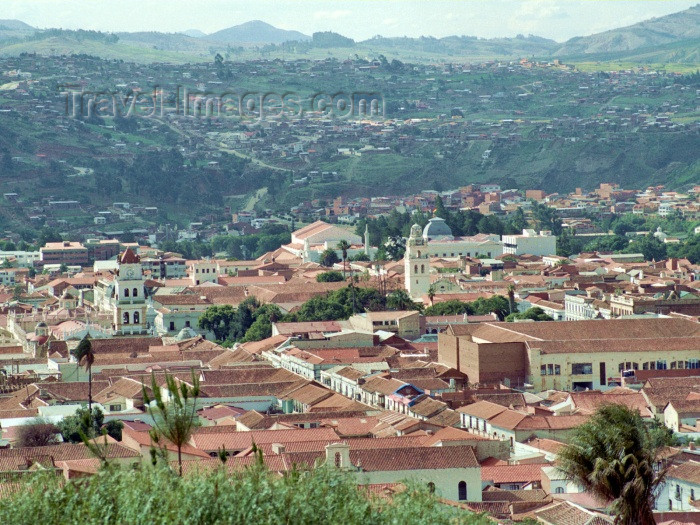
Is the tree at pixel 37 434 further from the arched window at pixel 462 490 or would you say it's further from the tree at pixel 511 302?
the tree at pixel 511 302

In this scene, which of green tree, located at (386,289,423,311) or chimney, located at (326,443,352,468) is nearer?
chimney, located at (326,443,352,468)

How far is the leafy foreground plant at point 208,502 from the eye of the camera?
19156 millimetres

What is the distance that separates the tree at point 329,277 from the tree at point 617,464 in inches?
1890

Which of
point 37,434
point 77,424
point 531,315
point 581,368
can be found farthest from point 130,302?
point 37,434

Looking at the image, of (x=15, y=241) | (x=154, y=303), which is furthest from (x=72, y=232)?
(x=154, y=303)

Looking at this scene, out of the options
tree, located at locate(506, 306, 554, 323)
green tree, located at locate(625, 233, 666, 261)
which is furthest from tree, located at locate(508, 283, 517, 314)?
green tree, located at locate(625, 233, 666, 261)

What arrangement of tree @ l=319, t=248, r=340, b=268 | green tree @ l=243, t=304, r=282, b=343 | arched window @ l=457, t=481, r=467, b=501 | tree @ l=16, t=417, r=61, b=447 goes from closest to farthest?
1. arched window @ l=457, t=481, r=467, b=501
2. tree @ l=16, t=417, r=61, b=447
3. green tree @ l=243, t=304, r=282, b=343
4. tree @ l=319, t=248, r=340, b=268

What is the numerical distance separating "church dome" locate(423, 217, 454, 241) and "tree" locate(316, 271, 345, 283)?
721 inches

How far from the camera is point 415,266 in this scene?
65.3 metres

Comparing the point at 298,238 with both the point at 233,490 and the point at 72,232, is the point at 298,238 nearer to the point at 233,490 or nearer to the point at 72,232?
the point at 72,232

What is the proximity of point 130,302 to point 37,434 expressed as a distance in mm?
22133

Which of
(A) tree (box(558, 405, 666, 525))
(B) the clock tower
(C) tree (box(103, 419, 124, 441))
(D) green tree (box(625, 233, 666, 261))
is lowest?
(D) green tree (box(625, 233, 666, 261))

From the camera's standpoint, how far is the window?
4575 centimetres

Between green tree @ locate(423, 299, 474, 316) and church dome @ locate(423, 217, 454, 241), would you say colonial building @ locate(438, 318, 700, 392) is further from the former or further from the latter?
church dome @ locate(423, 217, 454, 241)
